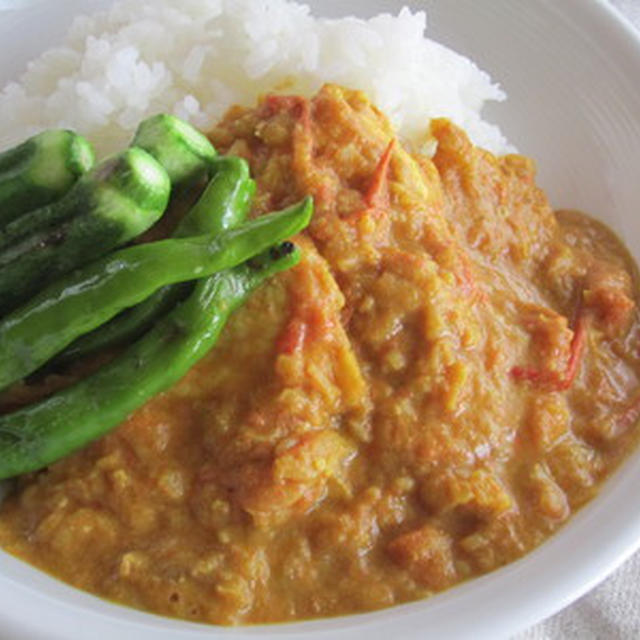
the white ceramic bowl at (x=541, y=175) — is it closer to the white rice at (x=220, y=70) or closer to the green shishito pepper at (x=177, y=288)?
the white rice at (x=220, y=70)

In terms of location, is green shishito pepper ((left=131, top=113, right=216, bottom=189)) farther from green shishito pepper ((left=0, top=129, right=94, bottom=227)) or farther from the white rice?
the white rice

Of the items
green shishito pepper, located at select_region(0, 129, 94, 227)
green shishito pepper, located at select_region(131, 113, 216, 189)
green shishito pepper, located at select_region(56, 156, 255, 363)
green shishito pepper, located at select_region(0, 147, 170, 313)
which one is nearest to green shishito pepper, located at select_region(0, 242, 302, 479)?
green shishito pepper, located at select_region(56, 156, 255, 363)

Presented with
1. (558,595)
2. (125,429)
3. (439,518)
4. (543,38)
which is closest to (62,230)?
(125,429)

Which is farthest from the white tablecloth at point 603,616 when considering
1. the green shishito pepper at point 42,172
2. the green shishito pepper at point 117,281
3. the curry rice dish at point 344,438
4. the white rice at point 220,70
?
the green shishito pepper at point 42,172

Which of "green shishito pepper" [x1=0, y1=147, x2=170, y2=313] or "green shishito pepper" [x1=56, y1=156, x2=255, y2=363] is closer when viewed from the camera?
"green shishito pepper" [x1=0, y1=147, x2=170, y2=313]

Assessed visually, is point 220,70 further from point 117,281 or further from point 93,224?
point 117,281

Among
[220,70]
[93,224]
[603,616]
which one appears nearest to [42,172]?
[93,224]
